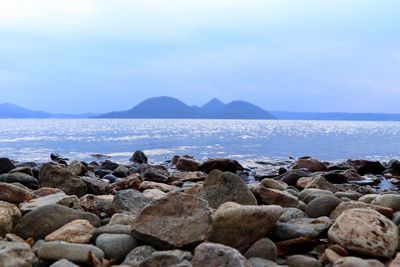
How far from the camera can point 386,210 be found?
6.52m

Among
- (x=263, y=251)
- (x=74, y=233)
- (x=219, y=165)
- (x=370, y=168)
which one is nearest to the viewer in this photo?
(x=263, y=251)

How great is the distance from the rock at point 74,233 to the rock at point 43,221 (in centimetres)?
25

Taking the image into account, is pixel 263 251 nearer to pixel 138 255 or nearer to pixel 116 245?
pixel 138 255

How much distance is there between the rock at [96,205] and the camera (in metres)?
7.34

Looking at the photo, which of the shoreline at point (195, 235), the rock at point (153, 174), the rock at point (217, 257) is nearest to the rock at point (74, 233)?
the shoreline at point (195, 235)

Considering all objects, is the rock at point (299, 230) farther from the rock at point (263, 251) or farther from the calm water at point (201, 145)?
the calm water at point (201, 145)

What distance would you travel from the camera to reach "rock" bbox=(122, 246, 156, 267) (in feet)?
16.4

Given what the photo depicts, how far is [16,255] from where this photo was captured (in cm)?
468

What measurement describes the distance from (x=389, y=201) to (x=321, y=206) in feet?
3.30

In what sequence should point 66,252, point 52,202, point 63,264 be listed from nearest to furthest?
point 63,264 → point 66,252 → point 52,202

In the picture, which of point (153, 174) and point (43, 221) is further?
point (153, 174)

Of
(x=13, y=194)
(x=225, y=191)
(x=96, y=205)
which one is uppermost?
(x=225, y=191)

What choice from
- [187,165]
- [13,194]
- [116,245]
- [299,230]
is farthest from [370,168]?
[116,245]

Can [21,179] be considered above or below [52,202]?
below
